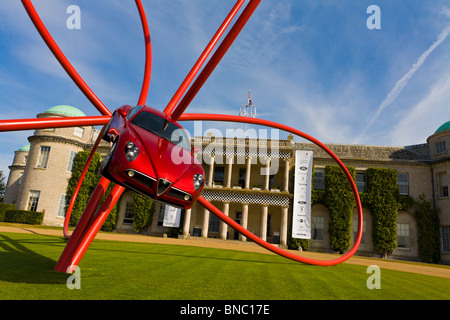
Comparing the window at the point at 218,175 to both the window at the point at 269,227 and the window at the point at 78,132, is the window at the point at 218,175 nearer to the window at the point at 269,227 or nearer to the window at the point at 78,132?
the window at the point at 269,227

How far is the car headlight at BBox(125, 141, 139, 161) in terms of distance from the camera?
4.95 metres

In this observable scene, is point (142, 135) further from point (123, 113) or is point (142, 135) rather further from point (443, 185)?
point (443, 185)

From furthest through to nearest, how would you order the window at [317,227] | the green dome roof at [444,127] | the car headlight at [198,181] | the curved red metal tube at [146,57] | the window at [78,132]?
the window at [78,132] < the window at [317,227] < the green dome roof at [444,127] < the curved red metal tube at [146,57] < the car headlight at [198,181]

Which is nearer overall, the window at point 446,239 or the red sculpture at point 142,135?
the red sculpture at point 142,135

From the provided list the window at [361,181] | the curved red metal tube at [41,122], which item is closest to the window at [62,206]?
the curved red metal tube at [41,122]

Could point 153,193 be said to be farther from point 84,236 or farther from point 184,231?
point 184,231

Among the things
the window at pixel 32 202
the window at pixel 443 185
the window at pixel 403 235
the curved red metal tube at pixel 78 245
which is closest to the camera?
the curved red metal tube at pixel 78 245

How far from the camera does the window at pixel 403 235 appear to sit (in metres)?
31.0

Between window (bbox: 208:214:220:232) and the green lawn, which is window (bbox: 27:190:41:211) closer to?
window (bbox: 208:214:220:232)

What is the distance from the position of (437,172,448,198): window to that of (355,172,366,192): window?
7.59m

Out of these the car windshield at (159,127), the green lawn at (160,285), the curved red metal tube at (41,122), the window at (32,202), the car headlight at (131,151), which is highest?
the car windshield at (159,127)

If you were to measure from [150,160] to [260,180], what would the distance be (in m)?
32.6

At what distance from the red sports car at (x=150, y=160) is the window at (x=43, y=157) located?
115ft
